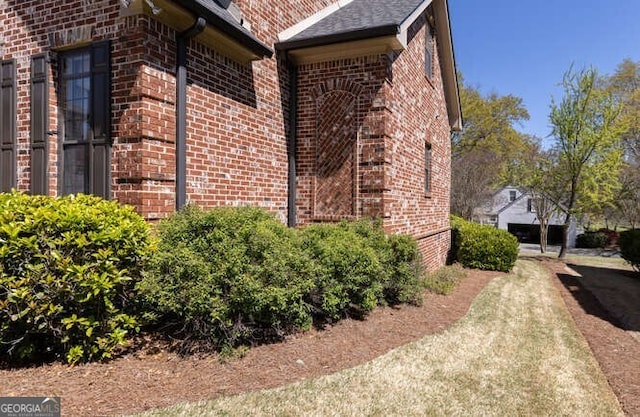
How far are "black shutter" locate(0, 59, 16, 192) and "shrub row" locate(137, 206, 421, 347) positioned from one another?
2.96m

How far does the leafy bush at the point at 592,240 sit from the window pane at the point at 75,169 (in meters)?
44.6

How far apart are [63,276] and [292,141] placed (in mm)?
5113

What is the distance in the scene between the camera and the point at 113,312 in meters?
3.94

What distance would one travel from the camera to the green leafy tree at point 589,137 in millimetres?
17312

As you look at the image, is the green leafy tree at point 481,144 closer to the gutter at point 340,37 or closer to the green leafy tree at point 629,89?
the green leafy tree at point 629,89

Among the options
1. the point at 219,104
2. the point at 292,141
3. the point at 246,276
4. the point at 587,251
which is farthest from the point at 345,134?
the point at 587,251

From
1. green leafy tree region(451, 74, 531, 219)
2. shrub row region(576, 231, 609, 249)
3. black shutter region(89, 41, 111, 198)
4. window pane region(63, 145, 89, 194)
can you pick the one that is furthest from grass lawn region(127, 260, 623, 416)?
shrub row region(576, 231, 609, 249)

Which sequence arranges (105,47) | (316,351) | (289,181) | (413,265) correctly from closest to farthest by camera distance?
1. (316,351)
2. (105,47)
3. (413,265)
4. (289,181)

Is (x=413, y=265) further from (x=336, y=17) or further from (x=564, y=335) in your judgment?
(x=336, y=17)

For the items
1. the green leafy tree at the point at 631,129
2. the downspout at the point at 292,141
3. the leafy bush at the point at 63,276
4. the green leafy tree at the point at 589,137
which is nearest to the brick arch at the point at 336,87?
the downspout at the point at 292,141

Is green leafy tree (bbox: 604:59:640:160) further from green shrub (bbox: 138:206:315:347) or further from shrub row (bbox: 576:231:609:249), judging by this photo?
green shrub (bbox: 138:206:315:347)

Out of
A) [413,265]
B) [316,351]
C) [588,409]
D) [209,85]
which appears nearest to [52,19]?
[209,85]

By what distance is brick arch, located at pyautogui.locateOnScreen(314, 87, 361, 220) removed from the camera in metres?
7.35

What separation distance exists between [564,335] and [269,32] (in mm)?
7502
